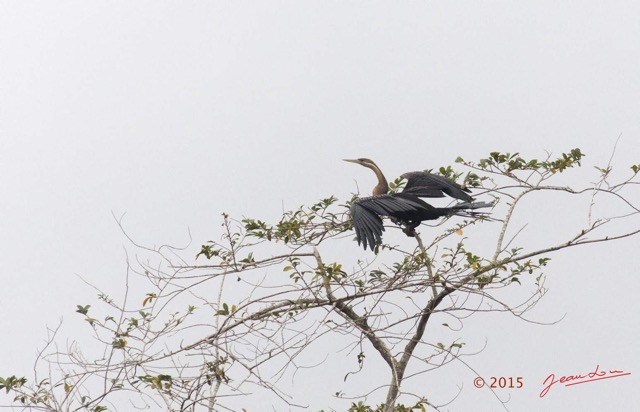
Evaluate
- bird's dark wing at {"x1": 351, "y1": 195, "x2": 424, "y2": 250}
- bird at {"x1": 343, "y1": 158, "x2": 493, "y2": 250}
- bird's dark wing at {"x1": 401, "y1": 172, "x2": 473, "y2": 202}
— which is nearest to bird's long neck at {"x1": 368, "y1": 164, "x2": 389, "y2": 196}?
bird at {"x1": 343, "y1": 158, "x2": 493, "y2": 250}

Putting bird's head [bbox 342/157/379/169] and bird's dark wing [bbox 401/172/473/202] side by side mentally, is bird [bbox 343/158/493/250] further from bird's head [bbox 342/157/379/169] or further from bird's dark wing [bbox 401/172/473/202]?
bird's head [bbox 342/157/379/169]

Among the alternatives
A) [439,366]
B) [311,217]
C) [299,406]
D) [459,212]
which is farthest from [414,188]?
[299,406]

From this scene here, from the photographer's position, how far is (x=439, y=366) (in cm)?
499

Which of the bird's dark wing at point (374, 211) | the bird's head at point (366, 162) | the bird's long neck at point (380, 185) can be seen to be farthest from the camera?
the bird's head at point (366, 162)

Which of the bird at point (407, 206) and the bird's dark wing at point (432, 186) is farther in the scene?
the bird's dark wing at point (432, 186)

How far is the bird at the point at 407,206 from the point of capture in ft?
16.0

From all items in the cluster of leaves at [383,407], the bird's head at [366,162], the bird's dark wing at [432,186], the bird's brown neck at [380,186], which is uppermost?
the bird's head at [366,162]

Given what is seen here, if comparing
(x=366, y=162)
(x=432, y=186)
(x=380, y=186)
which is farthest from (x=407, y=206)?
(x=366, y=162)

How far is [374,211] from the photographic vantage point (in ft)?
16.4

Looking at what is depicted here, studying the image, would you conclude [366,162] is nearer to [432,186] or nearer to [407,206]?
[432,186]

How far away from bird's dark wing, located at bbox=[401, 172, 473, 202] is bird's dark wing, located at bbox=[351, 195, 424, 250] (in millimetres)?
110

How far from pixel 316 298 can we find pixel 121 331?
3.55 feet

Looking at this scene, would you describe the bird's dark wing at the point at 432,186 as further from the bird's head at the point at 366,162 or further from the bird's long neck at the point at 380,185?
the bird's head at the point at 366,162

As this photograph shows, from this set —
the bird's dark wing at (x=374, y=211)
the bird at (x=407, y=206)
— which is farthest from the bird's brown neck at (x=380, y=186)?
the bird's dark wing at (x=374, y=211)
